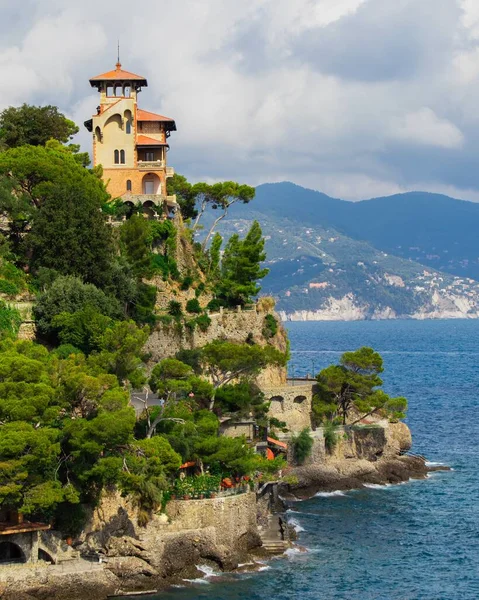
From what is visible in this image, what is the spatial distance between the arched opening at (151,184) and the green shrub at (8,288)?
18.2 meters

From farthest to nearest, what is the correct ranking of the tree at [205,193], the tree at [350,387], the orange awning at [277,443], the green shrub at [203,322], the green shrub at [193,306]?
the tree at [205,193] → the green shrub at [193,306] → the tree at [350,387] → the green shrub at [203,322] → the orange awning at [277,443]

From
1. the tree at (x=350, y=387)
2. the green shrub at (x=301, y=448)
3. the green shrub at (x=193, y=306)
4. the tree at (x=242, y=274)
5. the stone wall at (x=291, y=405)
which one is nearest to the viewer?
the green shrub at (x=301, y=448)

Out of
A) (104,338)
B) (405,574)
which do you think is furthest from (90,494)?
(405,574)

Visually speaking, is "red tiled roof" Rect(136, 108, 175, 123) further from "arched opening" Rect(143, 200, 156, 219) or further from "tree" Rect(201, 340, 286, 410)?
"tree" Rect(201, 340, 286, 410)

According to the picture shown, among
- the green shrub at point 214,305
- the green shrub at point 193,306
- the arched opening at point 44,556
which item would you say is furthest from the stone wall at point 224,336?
the arched opening at point 44,556

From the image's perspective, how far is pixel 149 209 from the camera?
250ft

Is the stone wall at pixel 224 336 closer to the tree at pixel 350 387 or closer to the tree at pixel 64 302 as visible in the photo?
the tree at pixel 350 387

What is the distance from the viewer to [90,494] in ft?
153

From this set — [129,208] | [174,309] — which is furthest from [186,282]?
[129,208]

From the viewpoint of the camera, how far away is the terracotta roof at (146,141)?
77688 mm

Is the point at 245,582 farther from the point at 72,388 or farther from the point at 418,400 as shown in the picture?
the point at 418,400

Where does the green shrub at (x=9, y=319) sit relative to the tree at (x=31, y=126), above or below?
below

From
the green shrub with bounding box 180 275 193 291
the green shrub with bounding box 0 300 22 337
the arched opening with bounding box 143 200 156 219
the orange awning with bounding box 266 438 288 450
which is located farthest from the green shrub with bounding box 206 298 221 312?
the green shrub with bounding box 0 300 22 337

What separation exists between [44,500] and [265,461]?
14.9 meters
